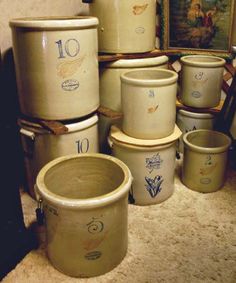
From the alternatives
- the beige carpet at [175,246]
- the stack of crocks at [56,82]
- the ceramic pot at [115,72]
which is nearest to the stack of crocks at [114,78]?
the ceramic pot at [115,72]

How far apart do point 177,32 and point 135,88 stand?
84cm

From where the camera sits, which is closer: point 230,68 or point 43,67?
point 43,67

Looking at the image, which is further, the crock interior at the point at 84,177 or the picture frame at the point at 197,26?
the picture frame at the point at 197,26

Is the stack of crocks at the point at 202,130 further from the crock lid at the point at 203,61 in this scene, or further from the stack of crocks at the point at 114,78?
the stack of crocks at the point at 114,78

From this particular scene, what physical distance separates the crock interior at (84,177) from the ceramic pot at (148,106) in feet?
0.89

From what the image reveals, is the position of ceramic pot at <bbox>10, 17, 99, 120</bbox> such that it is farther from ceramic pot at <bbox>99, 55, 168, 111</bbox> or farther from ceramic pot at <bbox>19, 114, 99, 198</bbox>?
ceramic pot at <bbox>99, 55, 168, 111</bbox>

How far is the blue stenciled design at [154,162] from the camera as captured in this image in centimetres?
159

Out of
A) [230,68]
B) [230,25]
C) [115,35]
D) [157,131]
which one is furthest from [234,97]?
[115,35]

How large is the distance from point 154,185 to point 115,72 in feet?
2.09

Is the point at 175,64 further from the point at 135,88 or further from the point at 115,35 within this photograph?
the point at 135,88

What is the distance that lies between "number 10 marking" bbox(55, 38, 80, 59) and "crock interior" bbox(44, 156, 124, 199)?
1.41 ft

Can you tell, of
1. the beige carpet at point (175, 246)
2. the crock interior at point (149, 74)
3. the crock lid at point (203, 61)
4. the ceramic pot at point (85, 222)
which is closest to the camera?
the ceramic pot at point (85, 222)

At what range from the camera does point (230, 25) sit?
199cm

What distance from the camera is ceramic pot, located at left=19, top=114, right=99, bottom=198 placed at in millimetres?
1521
